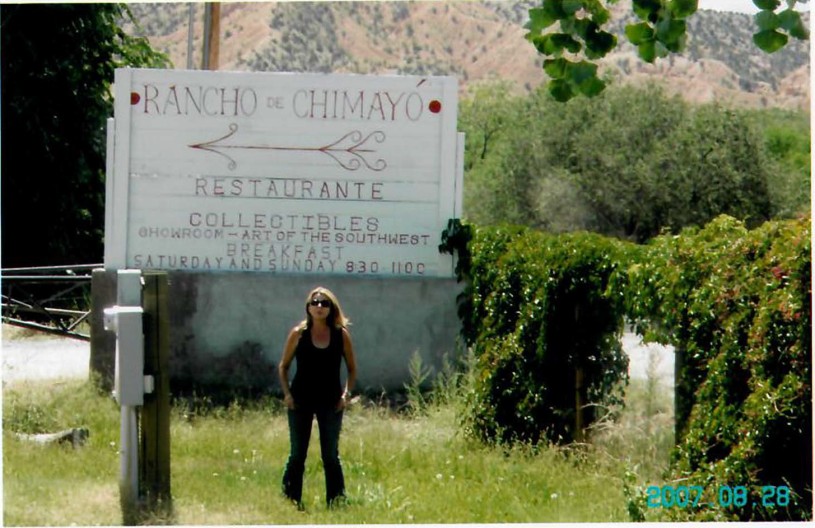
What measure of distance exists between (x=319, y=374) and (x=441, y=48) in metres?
83.3

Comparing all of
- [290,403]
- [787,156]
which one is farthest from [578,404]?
[787,156]

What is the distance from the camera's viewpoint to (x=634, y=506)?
7.34 meters

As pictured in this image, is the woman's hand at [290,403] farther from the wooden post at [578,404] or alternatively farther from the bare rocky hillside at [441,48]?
the bare rocky hillside at [441,48]

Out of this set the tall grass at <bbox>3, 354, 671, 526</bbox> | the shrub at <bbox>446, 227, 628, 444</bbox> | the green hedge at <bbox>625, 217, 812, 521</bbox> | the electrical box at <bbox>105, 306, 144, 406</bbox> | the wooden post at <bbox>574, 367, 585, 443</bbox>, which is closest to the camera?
the green hedge at <bbox>625, 217, 812, 521</bbox>

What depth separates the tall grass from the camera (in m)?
8.16

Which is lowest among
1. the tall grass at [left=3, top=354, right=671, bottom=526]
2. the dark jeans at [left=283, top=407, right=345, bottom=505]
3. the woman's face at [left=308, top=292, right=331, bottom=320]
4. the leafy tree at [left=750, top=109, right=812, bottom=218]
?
the tall grass at [left=3, top=354, right=671, bottom=526]

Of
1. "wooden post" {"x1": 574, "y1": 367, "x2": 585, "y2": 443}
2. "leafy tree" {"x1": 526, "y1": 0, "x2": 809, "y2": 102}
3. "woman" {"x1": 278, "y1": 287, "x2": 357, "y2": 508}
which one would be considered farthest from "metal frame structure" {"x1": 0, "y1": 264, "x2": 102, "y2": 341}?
"leafy tree" {"x1": 526, "y1": 0, "x2": 809, "y2": 102}

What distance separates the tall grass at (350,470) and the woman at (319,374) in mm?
446

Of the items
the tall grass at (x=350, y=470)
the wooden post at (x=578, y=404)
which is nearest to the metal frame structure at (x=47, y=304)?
the tall grass at (x=350, y=470)

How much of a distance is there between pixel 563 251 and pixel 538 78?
7774 cm

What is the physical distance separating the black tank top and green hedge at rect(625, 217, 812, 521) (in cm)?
193

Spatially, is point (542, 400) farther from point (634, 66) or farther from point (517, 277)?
point (634, 66)

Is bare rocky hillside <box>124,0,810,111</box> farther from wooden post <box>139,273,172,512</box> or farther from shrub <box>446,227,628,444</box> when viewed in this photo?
wooden post <box>139,273,172,512</box>

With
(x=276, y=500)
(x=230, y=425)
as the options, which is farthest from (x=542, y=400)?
(x=230, y=425)
